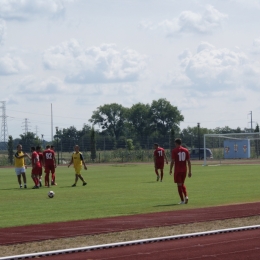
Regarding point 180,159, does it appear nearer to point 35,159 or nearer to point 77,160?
point 77,160

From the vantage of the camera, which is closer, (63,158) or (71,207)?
(71,207)

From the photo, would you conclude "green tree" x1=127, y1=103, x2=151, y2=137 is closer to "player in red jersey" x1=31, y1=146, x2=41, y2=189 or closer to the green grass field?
"player in red jersey" x1=31, y1=146, x2=41, y2=189

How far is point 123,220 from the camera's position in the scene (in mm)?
15656

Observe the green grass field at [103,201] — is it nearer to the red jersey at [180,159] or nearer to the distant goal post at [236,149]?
the red jersey at [180,159]

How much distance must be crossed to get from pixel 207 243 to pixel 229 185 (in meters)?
16.2

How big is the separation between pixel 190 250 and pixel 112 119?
134102 mm

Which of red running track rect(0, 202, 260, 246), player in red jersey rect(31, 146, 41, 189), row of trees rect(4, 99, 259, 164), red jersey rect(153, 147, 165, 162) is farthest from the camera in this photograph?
row of trees rect(4, 99, 259, 164)

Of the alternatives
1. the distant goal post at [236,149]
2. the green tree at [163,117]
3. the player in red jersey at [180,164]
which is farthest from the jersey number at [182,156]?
the green tree at [163,117]

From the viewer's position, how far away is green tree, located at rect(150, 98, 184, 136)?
137 m

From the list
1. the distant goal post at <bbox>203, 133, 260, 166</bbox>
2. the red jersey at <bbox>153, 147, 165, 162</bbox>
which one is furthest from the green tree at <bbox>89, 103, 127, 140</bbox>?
the red jersey at <bbox>153, 147, 165, 162</bbox>

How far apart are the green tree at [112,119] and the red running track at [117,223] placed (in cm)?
12646

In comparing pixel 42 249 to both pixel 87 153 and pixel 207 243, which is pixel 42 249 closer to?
pixel 207 243

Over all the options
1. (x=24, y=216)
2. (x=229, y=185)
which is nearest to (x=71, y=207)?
(x=24, y=216)

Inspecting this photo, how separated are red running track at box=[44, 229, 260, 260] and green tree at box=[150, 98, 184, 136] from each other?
407ft
